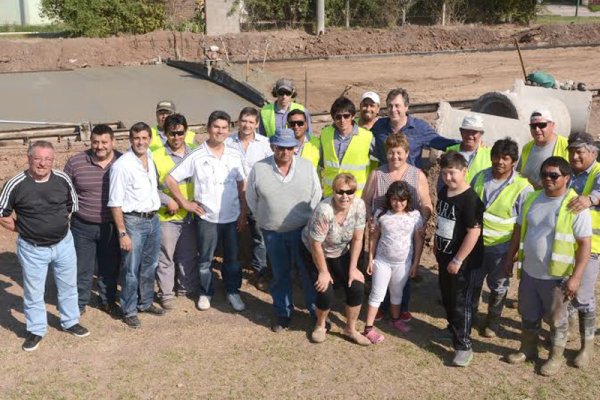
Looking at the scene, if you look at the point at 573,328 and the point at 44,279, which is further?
the point at 573,328

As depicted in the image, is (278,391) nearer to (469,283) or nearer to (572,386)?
(469,283)

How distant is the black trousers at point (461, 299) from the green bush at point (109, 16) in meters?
26.1

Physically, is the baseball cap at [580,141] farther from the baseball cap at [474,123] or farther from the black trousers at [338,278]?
the black trousers at [338,278]

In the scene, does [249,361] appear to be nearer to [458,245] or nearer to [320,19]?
[458,245]

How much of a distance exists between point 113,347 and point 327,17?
3140 centimetres

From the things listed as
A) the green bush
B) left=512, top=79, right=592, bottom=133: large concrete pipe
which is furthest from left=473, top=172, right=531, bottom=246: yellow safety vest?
the green bush

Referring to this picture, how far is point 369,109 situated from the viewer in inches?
254

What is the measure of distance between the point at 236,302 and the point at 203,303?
309 mm

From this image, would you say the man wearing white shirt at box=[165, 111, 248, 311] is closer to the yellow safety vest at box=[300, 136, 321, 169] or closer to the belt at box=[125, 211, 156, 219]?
the belt at box=[125, 211, 156, 219]

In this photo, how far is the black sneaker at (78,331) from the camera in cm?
595

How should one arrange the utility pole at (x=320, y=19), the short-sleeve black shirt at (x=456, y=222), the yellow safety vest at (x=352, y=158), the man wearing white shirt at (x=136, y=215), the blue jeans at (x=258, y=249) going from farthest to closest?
the utility pole at (x=320, y=19) < the blue jeans at (x=258, y=249) < the yellow safety vest at (x=352, y=158) < the man wearing white shirt at (x=136, y=215) < the short-sleeve black shirt at (x=456, y=222)

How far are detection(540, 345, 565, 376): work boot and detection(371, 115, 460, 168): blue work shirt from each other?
2.00m

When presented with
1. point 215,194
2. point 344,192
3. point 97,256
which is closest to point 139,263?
point 97,256

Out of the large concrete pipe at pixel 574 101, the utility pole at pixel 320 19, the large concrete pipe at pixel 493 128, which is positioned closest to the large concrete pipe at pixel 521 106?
the large concrete pipe at pixel 574 101
